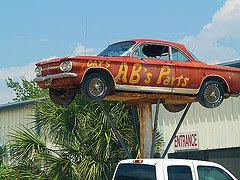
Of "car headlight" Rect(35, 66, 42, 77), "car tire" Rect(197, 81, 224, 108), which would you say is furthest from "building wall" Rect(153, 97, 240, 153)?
"car headlight" Rect(35, 66, 42, 77)

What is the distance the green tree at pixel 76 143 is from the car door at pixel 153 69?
495 cm

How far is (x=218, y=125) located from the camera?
2192 cm

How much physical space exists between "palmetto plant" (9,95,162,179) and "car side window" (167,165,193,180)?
7.01 metres

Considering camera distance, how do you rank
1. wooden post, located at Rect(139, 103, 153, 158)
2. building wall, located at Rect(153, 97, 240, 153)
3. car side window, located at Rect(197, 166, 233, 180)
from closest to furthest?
1. car side window, located at Rect(197, 166, 233, 180)
2. wooden post, located at Rect(139, 103, 153, 158)
3. building wall, located at Rect(153, 97, 240, 153)

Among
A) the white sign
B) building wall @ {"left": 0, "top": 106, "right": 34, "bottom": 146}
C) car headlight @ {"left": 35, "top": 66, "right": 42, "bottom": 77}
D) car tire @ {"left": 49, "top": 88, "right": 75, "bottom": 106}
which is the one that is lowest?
the white sign

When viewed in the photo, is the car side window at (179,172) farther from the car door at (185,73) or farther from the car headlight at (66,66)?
the car headlight at (66,66)

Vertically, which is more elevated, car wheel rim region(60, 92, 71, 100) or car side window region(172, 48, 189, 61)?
car side window region(172, 48, 189, 61)

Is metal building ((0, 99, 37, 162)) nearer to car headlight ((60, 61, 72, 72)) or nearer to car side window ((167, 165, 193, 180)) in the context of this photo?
car headlight ((60, 61, 72, 72))

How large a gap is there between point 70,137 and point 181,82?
667 centimetres

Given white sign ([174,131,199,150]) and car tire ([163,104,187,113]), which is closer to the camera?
car tire ([163,104,187,113])

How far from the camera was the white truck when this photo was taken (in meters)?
12.0

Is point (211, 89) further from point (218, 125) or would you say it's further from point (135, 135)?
point (218, 125)

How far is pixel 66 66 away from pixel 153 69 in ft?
6.80

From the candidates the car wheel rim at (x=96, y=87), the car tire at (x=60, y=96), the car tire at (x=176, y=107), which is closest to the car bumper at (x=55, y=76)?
the car wheel rim at (x=96, y=87)
